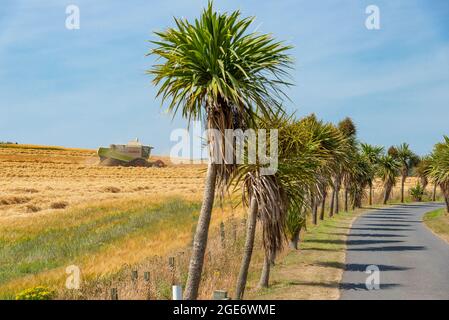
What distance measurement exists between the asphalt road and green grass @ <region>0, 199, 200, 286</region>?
9.44 m

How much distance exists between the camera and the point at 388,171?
241 feet

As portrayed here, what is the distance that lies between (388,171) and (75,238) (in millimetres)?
54341

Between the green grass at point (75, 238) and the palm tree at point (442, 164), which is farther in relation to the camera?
the palm tree at point (442, 164)

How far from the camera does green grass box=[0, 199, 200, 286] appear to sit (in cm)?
2075

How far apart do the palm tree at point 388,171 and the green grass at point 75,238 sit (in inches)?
1593

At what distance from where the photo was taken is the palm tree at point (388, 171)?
73.2m

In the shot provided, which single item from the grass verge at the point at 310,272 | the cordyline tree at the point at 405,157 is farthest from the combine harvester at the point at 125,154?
the grass verge at the point at 310,272

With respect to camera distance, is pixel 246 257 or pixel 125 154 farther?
pixel 125 154

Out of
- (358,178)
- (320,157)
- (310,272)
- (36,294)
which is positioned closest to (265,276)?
(310,272)

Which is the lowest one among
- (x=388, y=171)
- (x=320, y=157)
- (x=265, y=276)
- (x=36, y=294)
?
(x=265, y=276)

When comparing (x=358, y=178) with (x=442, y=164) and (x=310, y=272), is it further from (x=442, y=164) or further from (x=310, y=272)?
(x=310, y=272)

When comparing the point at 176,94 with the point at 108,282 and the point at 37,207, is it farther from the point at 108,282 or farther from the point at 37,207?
the point at 37,207

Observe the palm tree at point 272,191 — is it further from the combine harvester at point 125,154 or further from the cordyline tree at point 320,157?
the combine harvester at point 125,154

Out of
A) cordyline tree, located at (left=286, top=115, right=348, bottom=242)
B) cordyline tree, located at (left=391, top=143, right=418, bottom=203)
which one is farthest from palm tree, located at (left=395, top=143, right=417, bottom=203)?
cordyline tree, located at (left=286, top=115, right=348, bottom=242)
